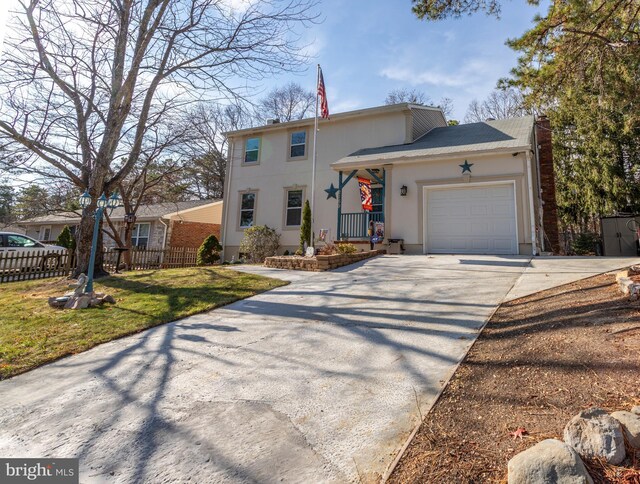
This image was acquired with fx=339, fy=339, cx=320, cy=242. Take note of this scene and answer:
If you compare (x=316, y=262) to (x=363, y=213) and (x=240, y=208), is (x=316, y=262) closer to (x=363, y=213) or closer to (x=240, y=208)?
(x=363, y=213)

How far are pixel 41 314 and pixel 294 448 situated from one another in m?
5.33

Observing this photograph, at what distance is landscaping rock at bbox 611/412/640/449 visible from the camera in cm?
155

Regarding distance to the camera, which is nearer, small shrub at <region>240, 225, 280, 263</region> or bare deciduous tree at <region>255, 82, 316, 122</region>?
small shrub at <region>240, 225, 280, 263</region>

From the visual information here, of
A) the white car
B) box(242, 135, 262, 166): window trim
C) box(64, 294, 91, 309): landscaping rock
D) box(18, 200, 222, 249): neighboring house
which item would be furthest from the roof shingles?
box(18, 200, 222, 249): neighboring house

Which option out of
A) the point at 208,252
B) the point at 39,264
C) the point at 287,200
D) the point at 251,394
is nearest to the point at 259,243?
the point at 287,200

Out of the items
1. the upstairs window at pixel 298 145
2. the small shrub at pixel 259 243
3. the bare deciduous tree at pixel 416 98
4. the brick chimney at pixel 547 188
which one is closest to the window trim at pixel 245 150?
the upstairs window at pixel 298 145

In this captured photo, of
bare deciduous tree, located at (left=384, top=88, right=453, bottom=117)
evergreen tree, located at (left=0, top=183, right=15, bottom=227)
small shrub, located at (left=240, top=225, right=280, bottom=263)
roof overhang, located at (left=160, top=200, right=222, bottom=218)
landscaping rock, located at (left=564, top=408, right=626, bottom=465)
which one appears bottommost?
landscaping rock, located at (left=564, top=408, right=626, bottom=465)

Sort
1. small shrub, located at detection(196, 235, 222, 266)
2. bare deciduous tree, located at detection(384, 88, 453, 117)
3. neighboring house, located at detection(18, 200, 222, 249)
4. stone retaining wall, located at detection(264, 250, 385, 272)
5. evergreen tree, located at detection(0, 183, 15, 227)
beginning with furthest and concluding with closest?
1. bare deciduous tree, located at detection(384, 88, 453, 117)
2. neighboring house, located at detection(18, 200, 222, 249)
3. small shrub, located at detection(196, 235, 222, 266)
4. evergreen tree, located at detection(0, 183, 15, 227)
5. stone retaining wall, located at detection(264, 250, 385, 272)

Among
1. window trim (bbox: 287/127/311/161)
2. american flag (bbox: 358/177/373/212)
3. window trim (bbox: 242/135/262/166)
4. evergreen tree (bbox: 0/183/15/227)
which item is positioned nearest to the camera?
american flag (bbox: 358/177/373/212)

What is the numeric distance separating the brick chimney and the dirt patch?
960 cm

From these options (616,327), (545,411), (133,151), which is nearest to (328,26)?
(133,151)

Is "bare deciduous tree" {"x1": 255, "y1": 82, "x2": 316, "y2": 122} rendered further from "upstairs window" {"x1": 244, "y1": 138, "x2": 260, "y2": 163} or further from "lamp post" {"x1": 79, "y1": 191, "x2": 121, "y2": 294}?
"lamp post" {"x1": 79, "y1": 191, "x2": 121, "y2": 294}

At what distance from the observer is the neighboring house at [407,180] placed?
9.59 meters

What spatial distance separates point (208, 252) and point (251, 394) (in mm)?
12820
